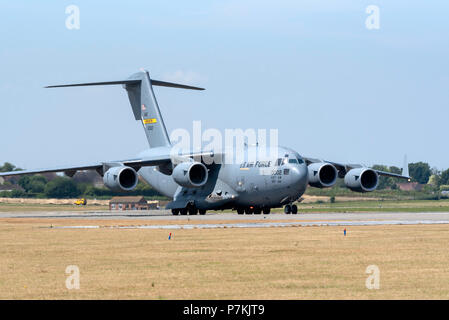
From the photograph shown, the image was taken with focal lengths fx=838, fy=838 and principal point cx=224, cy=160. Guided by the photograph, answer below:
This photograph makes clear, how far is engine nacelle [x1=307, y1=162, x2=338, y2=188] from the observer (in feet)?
181

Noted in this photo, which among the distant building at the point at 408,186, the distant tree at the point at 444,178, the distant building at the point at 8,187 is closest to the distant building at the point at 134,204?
the distant building at the point at 8,187

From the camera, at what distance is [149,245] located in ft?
91.2

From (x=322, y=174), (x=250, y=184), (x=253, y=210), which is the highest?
(x=322, y=174)

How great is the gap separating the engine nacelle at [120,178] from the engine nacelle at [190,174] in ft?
9.34

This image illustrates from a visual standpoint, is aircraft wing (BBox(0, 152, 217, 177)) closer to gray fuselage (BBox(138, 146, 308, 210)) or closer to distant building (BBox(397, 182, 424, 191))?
gray fuselage (BBox(138, 146, 308, 210))

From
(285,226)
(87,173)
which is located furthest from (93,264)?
(87,173)

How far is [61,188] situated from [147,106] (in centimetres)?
1207

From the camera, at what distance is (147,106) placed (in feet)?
211

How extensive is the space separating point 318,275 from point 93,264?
6.08 m

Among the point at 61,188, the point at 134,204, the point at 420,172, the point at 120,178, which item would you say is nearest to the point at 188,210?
the point at 120,178

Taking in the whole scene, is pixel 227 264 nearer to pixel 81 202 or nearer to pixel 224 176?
pixel 224 176

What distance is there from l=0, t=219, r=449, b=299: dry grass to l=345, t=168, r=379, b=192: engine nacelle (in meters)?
22.7
